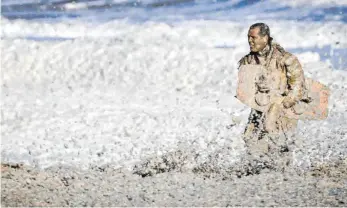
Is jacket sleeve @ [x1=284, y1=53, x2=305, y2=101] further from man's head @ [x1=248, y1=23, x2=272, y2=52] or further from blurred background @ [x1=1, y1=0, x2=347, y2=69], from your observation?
blurred background @ [x1=1, y1=0, x2=347, y2=69]

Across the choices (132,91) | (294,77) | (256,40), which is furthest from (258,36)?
(132,91)

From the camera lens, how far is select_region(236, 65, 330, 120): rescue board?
5703mm

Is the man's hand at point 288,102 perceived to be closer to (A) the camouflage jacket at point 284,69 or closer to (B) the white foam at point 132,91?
(A) the camouflage jacket at point 284,69

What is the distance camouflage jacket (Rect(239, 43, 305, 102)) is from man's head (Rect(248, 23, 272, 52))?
89 millimetres

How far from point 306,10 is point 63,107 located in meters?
8.10

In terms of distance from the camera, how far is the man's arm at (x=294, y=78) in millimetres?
5512

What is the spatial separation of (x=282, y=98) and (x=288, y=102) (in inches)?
3.7

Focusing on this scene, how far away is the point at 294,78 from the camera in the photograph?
5.52 meters

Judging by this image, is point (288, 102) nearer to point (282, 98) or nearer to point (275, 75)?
point (282, 98)

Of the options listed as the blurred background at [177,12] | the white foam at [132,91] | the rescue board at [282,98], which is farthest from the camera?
the blurred background at [177,12]

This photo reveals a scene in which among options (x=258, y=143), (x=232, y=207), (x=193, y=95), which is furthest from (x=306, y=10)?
(x=232, y=207)

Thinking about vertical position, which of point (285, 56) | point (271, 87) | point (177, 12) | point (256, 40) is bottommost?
point (271, 87)

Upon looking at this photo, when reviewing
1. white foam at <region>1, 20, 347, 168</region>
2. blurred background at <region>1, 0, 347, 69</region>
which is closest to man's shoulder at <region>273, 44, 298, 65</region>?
white foam at <region>1, 20, 347, 168</region>

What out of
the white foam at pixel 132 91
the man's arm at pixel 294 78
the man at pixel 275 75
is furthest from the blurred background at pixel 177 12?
the man's arm at pixel 294 78
